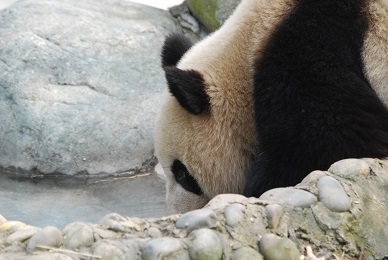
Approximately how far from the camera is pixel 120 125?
6754mm

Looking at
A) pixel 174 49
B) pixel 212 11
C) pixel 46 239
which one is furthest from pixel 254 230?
pixel 212 11

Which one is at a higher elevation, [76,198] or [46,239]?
[46,239]

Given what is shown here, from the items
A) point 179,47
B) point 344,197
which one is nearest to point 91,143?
point 179,47

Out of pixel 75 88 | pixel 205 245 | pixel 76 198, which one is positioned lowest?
pixel 76 198

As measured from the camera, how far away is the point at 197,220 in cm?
277

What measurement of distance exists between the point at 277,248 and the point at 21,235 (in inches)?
34.5

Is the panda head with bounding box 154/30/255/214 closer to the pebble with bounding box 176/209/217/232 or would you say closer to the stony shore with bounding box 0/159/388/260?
the stony shore with bounding box 0/159/388/260

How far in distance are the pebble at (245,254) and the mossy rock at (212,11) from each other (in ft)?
16.7

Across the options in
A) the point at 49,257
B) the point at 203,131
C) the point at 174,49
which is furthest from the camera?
the point at 174,49

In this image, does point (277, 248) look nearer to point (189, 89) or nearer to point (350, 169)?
point (350, 169)

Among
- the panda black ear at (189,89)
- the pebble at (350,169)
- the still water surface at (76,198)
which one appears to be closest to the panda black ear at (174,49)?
the panda black ear at (189,89)

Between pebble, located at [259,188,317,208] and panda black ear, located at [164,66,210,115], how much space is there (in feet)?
3.08

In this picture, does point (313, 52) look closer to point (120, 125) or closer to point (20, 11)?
point (120, 125)

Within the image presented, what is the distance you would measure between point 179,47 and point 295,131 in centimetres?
109
